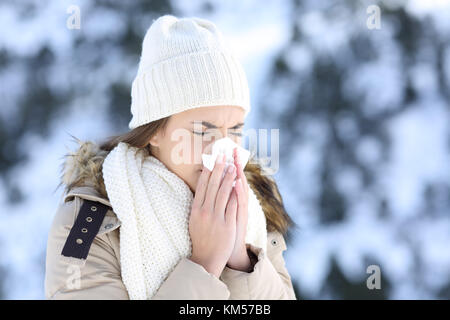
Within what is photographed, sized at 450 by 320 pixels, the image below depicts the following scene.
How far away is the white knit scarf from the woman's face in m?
0.03

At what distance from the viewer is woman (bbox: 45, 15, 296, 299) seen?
1290 mm

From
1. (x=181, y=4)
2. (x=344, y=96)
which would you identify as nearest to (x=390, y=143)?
(x=344, y=96)

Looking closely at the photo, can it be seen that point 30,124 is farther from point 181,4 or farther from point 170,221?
point 170,221

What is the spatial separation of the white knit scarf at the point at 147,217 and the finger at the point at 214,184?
104 mm

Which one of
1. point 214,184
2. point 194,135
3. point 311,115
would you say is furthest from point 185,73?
point 311,115

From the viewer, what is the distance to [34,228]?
10.8 ft

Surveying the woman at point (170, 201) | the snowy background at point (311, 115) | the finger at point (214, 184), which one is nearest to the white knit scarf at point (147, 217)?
the woman at point (170, 201)

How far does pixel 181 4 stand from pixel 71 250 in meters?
2.62

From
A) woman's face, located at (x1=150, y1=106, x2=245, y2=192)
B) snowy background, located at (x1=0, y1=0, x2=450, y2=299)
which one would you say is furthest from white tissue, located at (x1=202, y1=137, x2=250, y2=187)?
snowy background, located at (x1=0, y1=0, x2=450, y2=299)

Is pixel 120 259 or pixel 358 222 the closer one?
pixel 120 259

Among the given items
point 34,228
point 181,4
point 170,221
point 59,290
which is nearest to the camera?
point 59,290

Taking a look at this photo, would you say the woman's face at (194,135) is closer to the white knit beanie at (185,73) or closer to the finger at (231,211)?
the white knit beanie at (185,73)

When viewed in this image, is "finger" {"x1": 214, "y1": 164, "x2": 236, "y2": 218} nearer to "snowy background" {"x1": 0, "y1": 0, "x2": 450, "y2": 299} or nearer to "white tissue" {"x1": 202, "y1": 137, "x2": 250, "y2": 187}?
"white tissue" {"x1": 202, "y1": 137, "x2": 250, "y2": 187}

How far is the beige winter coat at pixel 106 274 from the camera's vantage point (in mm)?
1257
